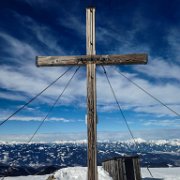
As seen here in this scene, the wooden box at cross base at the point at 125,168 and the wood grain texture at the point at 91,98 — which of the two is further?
the wooden box at cross base at the point at 125,168

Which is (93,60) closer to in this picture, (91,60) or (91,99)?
(91,60)

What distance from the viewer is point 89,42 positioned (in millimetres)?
9336

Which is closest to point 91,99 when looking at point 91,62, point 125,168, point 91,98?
point 91,98

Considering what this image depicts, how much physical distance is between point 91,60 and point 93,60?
0.20ft

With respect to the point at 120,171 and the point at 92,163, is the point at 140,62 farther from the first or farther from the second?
the point at 120,171

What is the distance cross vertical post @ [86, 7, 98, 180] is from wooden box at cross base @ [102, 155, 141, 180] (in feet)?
54.9

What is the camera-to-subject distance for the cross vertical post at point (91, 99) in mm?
8797

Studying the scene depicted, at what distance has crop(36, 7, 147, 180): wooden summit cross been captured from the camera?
8.81 meters

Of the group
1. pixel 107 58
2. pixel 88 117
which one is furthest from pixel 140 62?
pixel 88 117

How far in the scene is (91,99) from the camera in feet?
29.6

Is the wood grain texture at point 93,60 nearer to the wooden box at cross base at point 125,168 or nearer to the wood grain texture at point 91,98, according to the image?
the wood grain texture at point 91,98

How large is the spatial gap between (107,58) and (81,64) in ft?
2.70

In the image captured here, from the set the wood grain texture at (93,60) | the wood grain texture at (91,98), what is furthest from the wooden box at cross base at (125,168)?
the wood grain texture at (93,60)

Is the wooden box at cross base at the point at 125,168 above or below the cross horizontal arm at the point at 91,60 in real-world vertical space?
below
